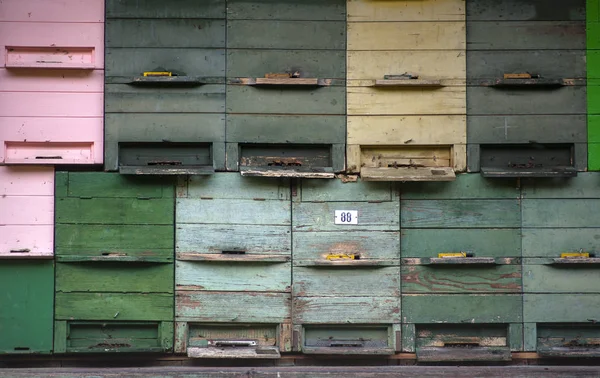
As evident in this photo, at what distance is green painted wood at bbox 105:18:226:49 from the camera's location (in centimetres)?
484

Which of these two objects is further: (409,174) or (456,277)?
(456,277)

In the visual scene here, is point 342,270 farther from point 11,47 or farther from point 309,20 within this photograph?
point 11,47

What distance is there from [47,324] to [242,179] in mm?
1985

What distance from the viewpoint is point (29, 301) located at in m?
4.81

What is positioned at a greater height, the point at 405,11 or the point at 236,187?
the point at 405,11

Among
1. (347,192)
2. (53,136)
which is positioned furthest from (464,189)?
(53,136)

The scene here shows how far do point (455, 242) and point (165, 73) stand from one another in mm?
2769

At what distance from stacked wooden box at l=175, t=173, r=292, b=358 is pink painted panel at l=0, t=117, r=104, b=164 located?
0.80 metres

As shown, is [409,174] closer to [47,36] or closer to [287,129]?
[287,129]

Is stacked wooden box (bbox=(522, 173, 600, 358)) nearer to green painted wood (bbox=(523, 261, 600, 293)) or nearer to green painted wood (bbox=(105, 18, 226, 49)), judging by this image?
green painted wood (bbox=(523, 261, 600, 293))

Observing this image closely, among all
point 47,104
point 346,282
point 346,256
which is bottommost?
point 346,282

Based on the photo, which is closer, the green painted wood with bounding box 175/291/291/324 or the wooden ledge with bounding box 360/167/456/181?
the wooden ledge with bounding box 360/167/456/181

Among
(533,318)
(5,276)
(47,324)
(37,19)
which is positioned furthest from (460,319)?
(37,19)

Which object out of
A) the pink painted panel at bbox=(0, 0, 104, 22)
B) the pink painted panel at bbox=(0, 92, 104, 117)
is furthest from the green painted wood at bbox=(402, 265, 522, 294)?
the pink painted panel at bbox=(0, 0, 104, 22)
